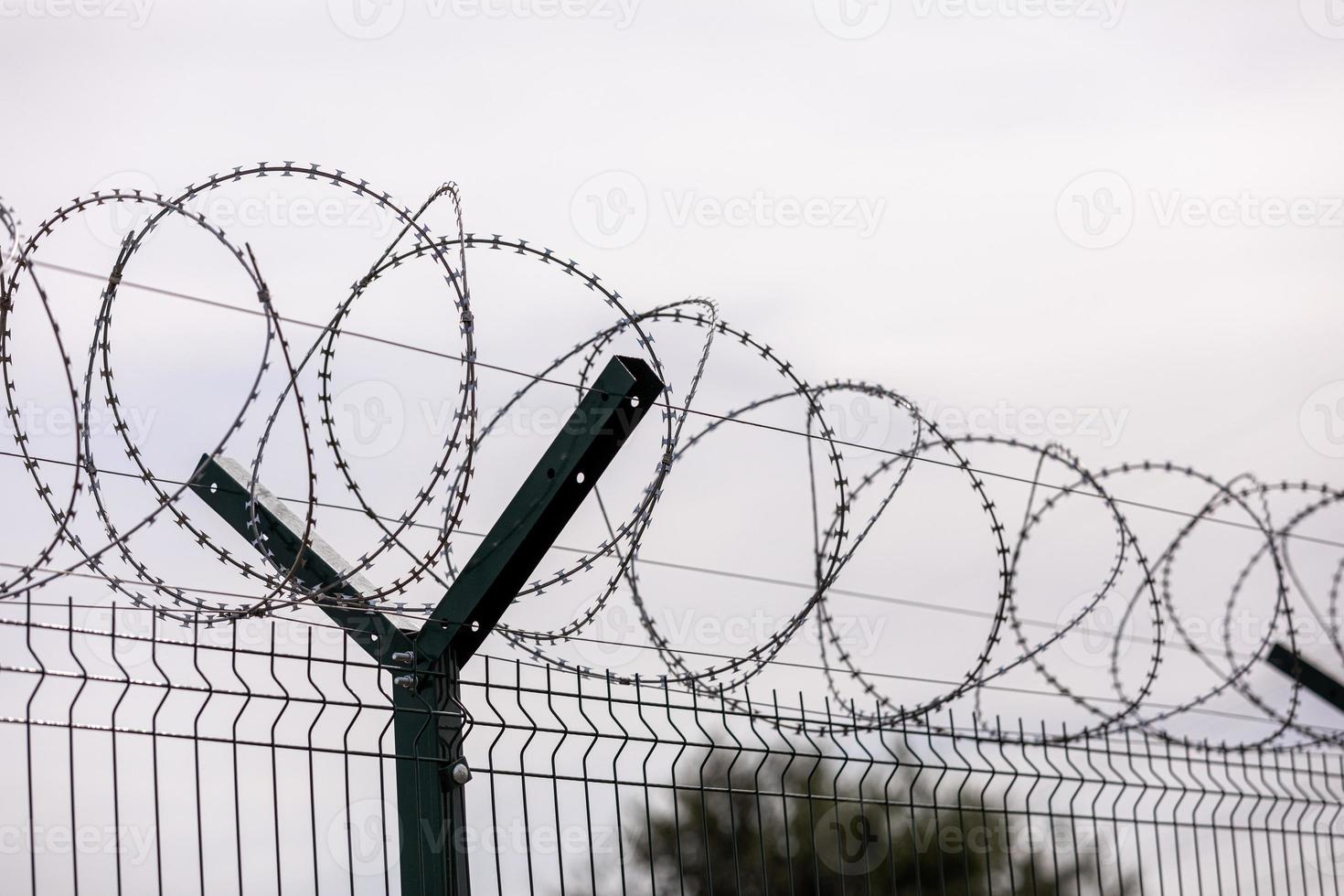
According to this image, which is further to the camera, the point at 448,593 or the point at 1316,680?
the point at 1316,680

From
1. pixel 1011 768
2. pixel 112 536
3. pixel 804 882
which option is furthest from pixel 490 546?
pixel 804 882

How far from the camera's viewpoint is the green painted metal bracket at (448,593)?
18.2ft

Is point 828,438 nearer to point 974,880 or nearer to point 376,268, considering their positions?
point 376,268

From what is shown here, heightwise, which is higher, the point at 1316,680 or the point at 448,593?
the point at 448,593

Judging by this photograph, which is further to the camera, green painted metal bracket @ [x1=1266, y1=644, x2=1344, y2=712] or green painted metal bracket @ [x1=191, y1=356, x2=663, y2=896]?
green painted metal bracket @ [x1=1266, y1=644, x2=1344, y2=712]

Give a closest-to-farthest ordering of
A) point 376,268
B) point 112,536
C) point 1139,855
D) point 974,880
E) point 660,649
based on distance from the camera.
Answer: point 112,536
point 376,268
point 660,649
point 1139,855
point 974,880

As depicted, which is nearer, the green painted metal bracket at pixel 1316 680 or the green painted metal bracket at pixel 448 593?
the green painted metal bracket at pixel 448 593

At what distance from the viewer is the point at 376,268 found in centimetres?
Answer: 541

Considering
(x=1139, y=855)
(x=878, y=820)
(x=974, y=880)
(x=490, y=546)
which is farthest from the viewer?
(x=878, y=820)

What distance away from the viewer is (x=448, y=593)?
5867 mm

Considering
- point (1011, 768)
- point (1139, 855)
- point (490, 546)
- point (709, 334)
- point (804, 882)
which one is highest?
point (709, 334)

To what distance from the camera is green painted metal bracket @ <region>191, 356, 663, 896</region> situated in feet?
18.2

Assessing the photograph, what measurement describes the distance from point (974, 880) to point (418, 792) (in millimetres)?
25758

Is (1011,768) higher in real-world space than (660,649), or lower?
lower
